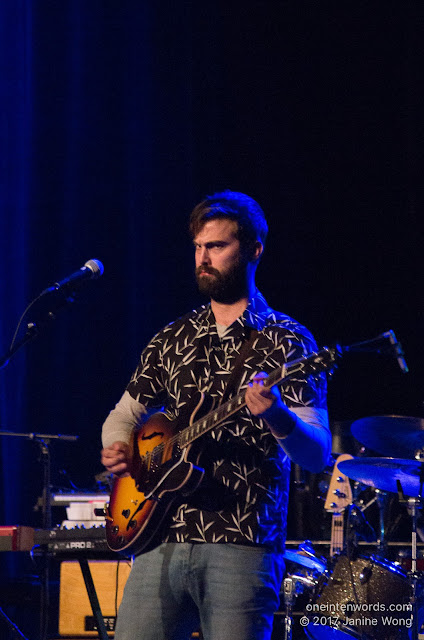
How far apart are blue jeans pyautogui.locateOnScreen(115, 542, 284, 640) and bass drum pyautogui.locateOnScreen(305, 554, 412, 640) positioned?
86.8 inches

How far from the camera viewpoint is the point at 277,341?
8.47 feet

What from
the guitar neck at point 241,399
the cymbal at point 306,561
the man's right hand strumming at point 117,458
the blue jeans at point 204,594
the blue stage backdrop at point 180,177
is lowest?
the cymbal at point 306,561

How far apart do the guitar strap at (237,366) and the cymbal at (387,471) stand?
6.15 feet

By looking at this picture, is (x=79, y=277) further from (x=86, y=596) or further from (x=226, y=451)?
(x=86, y=596)

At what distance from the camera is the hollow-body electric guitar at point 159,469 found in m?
2.38

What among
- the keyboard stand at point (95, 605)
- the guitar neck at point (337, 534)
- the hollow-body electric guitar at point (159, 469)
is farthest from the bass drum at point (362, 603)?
the hollow-body electric guitar at point (159, 469)

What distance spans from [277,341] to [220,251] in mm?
404

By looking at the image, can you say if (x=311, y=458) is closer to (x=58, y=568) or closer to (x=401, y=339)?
(x=401, y=339)

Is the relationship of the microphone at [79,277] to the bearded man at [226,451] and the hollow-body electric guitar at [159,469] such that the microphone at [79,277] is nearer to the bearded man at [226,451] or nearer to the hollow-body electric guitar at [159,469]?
the bearded man at [226,451]

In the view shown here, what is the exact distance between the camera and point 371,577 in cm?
448

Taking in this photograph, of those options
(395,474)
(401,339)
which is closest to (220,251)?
(395,474)

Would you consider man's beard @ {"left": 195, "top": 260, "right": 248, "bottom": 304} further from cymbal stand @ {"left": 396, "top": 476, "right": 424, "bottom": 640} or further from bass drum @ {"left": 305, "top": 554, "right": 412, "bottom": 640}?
bass drum @ {"left": 305, "top": 554, "right": 412, "bottom": 640}

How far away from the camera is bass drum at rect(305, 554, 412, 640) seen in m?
4.35

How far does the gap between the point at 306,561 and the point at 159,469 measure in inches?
91.9
